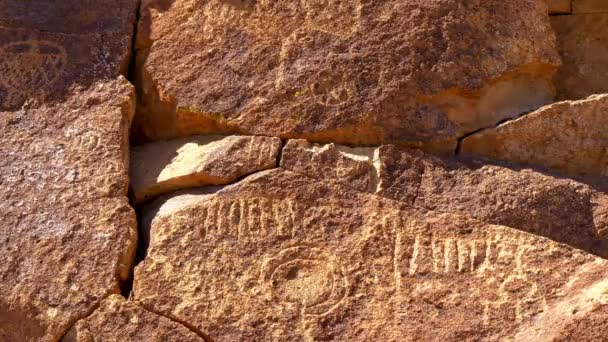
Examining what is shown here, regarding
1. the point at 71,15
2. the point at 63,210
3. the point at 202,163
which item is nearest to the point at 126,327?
the point at 63,210

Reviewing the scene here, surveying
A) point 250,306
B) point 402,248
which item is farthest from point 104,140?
point 402,248

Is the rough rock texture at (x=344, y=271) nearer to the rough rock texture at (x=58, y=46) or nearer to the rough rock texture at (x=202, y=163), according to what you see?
the rough rock texture at (x=202, y=163)

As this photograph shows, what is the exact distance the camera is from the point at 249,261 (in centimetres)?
357

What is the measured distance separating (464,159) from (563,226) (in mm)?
446

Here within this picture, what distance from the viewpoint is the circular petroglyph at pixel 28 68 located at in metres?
4.10

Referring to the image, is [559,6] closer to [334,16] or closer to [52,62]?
[334,16]

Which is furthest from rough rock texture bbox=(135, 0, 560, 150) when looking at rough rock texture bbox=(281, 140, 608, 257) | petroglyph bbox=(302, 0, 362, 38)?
rough rock texture bbox=(281, 140, 608, 257)

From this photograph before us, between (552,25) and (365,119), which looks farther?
(552,25)

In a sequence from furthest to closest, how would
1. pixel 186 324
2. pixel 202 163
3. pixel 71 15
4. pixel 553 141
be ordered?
pixel 71 15
pixel 553 141
pixel 202 163
pixel 186 324

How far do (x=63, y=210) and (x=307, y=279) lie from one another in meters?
0.93

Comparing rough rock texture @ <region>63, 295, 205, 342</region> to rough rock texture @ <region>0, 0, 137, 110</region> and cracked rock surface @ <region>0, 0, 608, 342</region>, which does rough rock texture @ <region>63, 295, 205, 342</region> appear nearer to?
cracked rock surface @ <region>0, 0, 608, 342</region>

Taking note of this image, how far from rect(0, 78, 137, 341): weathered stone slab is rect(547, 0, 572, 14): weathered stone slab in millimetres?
1905

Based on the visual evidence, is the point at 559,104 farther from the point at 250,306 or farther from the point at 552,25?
the point at 250,306

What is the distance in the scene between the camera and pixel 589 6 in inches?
182
